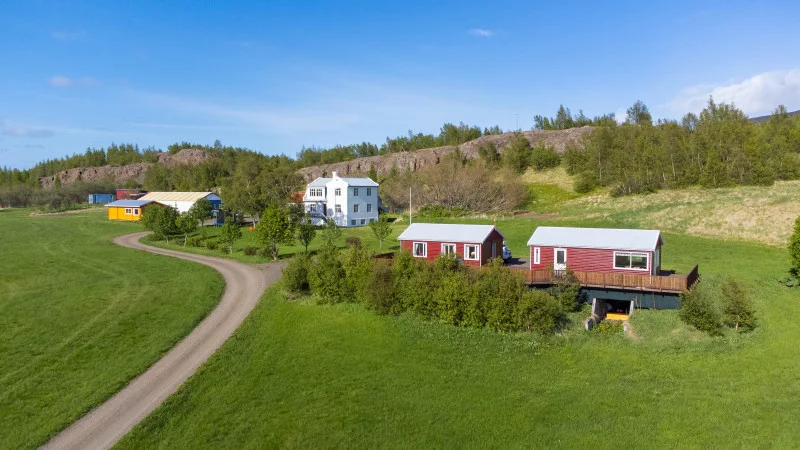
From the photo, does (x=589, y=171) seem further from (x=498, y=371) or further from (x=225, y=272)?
(x=498, y=371)

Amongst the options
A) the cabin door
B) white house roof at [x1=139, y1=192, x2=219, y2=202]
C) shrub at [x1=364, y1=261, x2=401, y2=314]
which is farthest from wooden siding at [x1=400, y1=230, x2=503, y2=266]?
white house roof at [x1=139, y1=192, x2=219, y2=202]

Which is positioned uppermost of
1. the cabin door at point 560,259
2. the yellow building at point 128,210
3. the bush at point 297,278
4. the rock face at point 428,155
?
the rock face at point 428,155

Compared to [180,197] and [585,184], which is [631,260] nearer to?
[585,184]

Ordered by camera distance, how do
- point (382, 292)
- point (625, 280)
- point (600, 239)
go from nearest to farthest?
point (625, 280) → point (382, 292) → point (600, 239)

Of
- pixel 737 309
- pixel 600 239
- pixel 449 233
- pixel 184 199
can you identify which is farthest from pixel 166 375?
pixel 184 199

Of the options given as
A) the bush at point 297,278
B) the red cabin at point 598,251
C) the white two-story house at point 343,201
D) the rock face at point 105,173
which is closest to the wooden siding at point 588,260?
the red cabin at point 598,251

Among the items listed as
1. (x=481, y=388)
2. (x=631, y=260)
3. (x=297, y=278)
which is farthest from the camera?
(x=297, y=278)

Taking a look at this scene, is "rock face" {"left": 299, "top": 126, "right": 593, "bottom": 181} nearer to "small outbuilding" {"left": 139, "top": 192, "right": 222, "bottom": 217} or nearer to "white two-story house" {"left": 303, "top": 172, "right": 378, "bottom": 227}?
"small outbuilding" {"left": 139, "top": 192, "right": 222, "bottom": 217}

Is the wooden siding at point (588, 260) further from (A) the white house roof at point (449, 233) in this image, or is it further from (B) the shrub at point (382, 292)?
(B) the shrub at point (382, 292)
